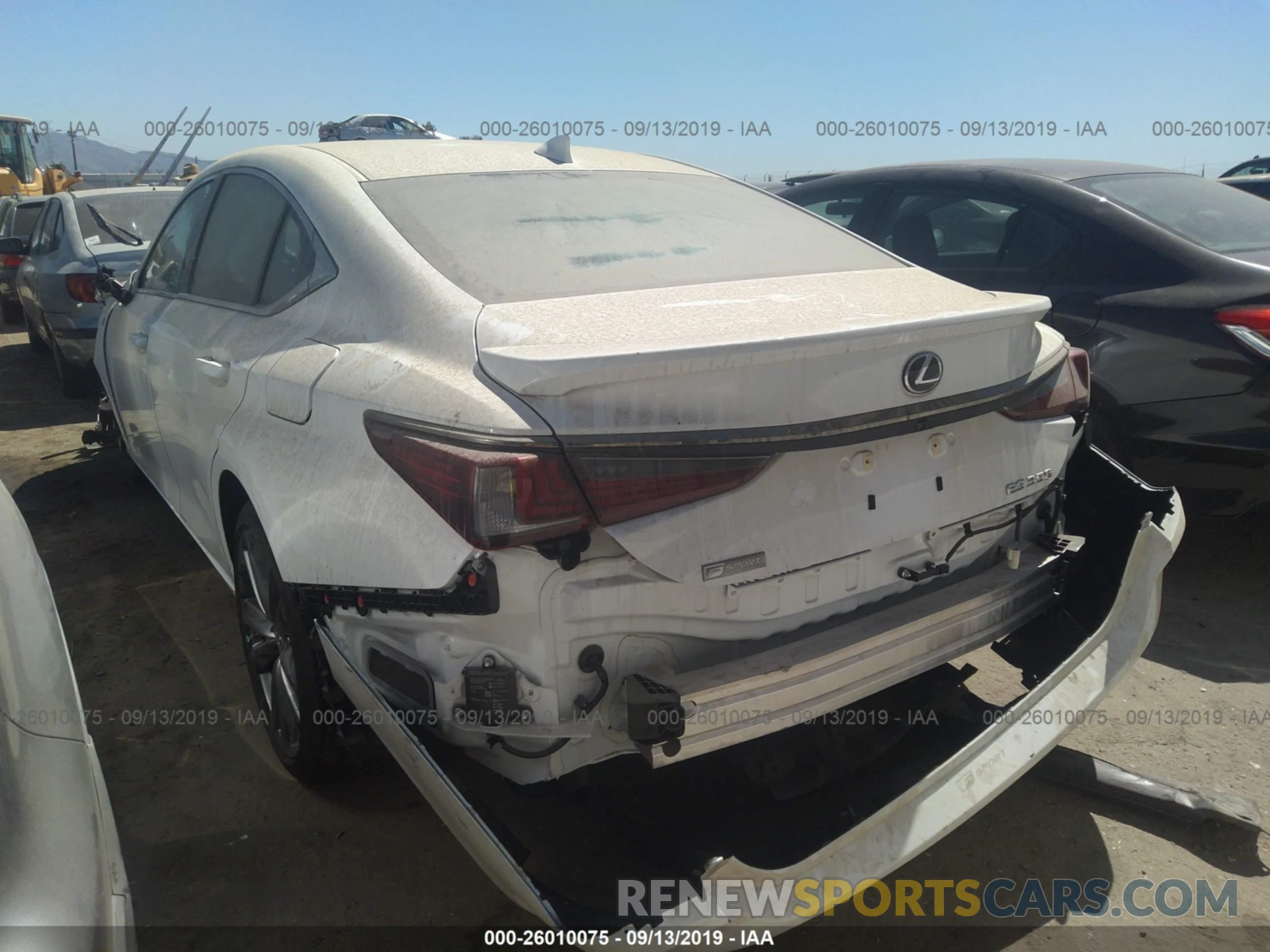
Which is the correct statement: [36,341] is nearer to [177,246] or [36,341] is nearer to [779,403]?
[177,246]

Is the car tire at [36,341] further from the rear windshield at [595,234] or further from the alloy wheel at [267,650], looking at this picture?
the rear windshield at [595,234]

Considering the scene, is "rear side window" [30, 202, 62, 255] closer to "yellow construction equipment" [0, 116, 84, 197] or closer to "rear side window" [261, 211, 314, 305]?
"rear side window" [261, 211, 314, 305]

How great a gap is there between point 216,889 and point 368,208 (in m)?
1.82

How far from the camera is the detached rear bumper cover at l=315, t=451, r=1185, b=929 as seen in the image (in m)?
1.62

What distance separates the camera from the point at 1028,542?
8.05ft

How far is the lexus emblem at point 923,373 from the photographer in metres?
1.87

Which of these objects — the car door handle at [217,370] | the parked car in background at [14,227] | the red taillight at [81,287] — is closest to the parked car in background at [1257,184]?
the car door handle at [217,370]

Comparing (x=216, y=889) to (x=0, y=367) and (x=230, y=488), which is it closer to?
(x=230, y=488)

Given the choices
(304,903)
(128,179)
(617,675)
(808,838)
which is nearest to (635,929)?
(617,675)

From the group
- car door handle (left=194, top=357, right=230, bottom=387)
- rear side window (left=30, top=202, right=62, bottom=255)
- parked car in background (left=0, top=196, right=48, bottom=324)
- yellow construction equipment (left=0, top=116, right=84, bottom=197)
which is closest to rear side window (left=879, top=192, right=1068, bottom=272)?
car door handle (left=194, top=357, right=230, bottom=387)

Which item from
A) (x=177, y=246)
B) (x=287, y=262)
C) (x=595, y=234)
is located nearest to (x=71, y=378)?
(x=177, y=246)

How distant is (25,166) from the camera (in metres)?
20.3

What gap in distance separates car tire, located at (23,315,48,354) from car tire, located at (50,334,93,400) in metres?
1.68

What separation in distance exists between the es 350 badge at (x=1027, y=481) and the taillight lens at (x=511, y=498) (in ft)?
3.83
